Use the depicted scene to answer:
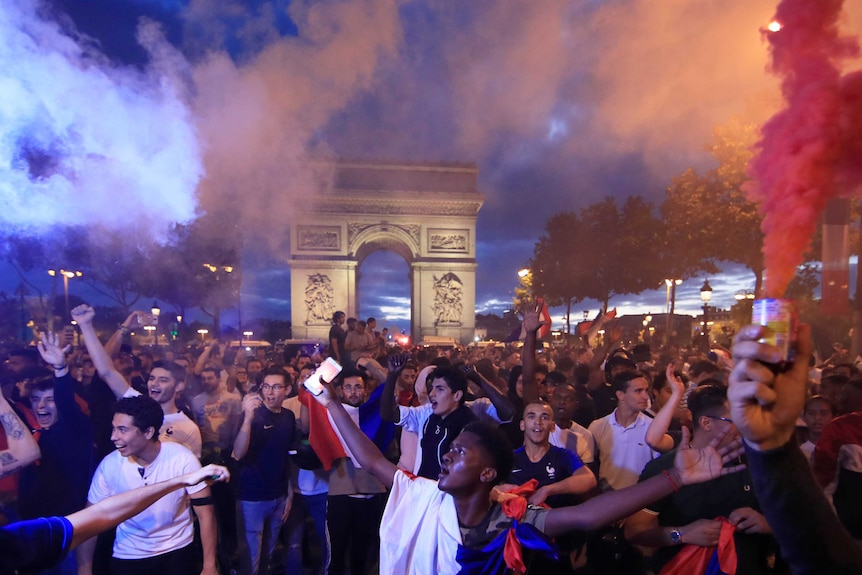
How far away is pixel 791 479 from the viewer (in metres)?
1.19

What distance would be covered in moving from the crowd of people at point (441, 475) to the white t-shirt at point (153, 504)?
12 mm

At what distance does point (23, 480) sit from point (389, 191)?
2625 cm

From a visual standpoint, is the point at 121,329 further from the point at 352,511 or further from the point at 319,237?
the point at 319,237

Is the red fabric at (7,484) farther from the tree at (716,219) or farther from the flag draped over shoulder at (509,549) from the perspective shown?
the tree at (716,219)

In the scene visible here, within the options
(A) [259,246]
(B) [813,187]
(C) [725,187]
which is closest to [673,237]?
(C) [725,187]

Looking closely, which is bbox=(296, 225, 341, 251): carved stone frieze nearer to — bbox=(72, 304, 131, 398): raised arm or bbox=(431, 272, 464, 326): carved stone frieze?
bbox=(431, 272, 464, 326): carved stone frieze

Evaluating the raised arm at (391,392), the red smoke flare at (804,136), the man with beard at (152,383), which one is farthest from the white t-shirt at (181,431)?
the red smoke flare at (804,136)

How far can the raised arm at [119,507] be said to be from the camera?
88.0 inches

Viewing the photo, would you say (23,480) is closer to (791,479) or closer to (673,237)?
(791,479)

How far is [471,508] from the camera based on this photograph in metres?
2.34

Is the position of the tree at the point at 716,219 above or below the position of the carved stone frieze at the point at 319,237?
below

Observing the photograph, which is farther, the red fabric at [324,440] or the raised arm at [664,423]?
the red fabric at [324,440]

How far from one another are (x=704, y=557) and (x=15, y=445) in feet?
13.9

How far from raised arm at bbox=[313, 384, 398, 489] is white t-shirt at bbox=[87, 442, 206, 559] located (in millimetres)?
996
